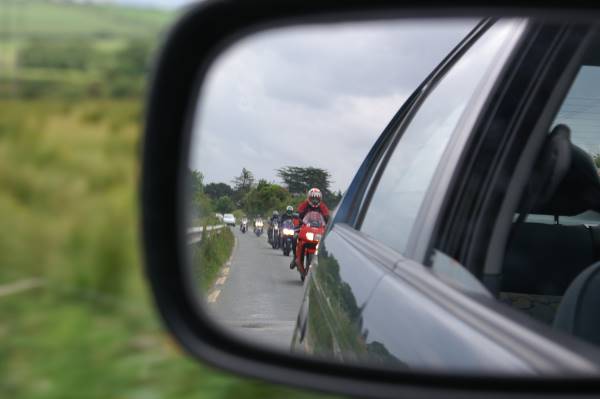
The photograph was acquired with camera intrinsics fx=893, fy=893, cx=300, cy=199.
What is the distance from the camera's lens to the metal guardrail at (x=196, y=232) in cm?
188

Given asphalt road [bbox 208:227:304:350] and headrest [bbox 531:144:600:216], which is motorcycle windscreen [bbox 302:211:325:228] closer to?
asphalt road [bbox 208:227:304:350]

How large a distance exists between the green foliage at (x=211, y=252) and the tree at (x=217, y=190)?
148mm

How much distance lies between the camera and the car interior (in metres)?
2.00

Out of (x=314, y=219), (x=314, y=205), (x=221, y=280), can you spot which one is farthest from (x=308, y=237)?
(x=314, y=205)

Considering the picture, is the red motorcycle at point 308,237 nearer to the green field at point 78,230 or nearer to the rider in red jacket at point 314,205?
the rider in red jacket at point 314,205

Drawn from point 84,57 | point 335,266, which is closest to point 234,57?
point 335,266

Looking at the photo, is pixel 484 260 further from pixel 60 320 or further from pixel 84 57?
pixel 84 57

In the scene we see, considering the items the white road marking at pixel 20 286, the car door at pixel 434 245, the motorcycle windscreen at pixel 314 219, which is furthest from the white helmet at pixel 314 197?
the white road marking at pixel 20 286

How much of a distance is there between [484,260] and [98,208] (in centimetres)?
679

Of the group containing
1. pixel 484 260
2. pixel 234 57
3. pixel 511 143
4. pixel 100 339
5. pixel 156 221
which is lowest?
pixel 100 339

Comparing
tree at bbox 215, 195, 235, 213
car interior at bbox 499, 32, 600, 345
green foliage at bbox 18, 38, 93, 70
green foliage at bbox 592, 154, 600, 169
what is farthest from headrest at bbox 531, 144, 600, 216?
green foliage at bbox 18, 38, 93, 70

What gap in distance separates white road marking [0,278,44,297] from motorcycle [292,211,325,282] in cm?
224

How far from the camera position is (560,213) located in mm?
2320

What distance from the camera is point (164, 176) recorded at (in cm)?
160
